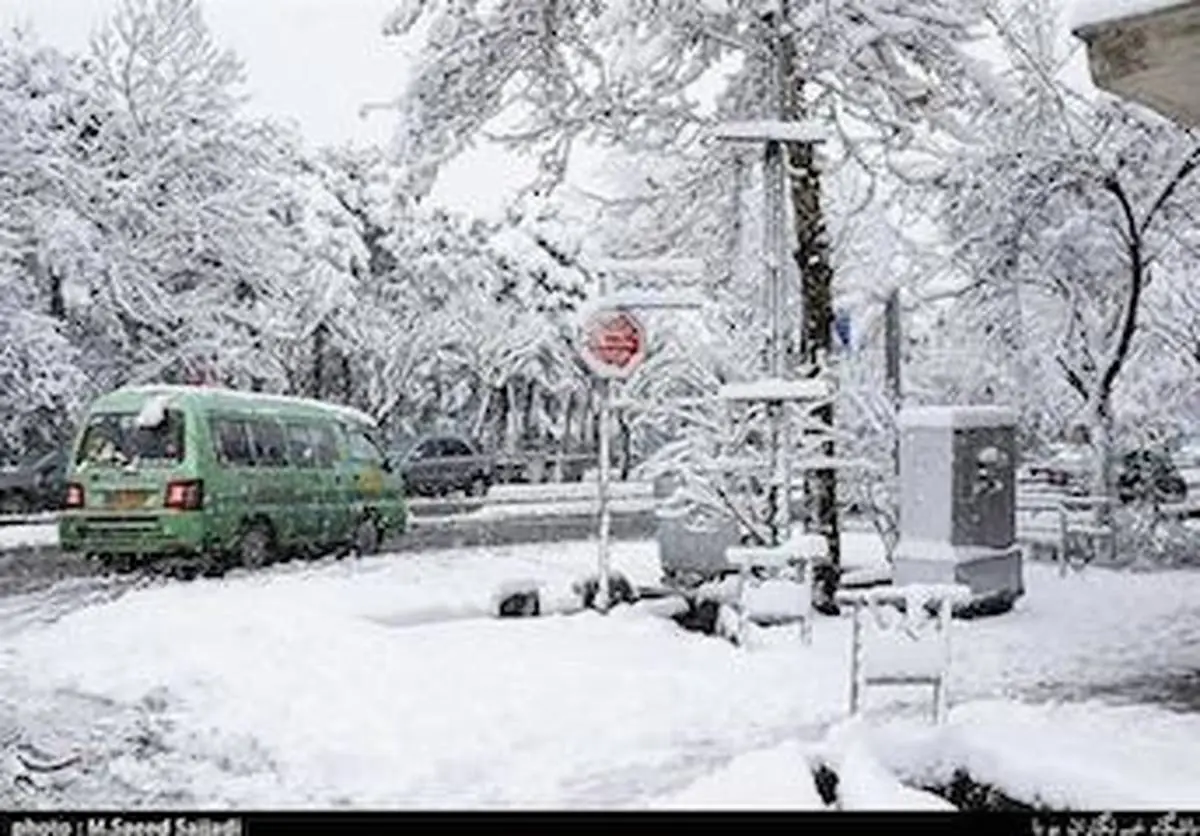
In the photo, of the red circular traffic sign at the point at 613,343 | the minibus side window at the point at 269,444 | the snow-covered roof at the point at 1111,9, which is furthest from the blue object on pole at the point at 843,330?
the snow-covered roof at the point at 1111,9

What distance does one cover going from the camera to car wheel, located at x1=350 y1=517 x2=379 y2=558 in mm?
7582

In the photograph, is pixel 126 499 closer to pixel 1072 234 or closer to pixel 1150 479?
pixel 1072 234

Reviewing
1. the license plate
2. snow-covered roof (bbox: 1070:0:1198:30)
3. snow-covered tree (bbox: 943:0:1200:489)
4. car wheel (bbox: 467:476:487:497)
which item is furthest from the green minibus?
snow-covered tree (bbox: 943:0:1200:489)

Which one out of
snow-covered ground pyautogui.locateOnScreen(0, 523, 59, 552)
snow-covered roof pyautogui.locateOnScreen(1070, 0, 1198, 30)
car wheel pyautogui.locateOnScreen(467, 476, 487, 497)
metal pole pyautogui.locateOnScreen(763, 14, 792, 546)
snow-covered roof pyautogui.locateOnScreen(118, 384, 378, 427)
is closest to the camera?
snow-covered roof pyautogui.locateOnScreen(1070, 0, 1198, 30)

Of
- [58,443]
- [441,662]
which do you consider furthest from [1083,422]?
[58,443]

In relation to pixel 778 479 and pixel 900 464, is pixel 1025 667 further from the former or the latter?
pixel 900 464

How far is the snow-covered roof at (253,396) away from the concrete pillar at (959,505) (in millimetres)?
2675

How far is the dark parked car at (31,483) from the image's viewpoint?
457 centimetres

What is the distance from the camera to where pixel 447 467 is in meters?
6.64

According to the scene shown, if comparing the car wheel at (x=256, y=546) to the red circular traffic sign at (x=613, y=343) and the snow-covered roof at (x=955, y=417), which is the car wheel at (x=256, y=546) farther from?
the snow-covered roof at (x=955, y=417)

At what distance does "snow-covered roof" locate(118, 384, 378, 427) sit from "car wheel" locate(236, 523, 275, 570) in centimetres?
125

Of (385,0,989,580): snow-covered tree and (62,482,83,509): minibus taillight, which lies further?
(385,0,989,580): snow-covered tree

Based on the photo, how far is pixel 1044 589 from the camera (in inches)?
313

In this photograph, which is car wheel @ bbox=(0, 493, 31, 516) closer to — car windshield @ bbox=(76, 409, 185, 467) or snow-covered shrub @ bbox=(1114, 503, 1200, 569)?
car windshield @ bbox=(76, 409, 185, 467)
